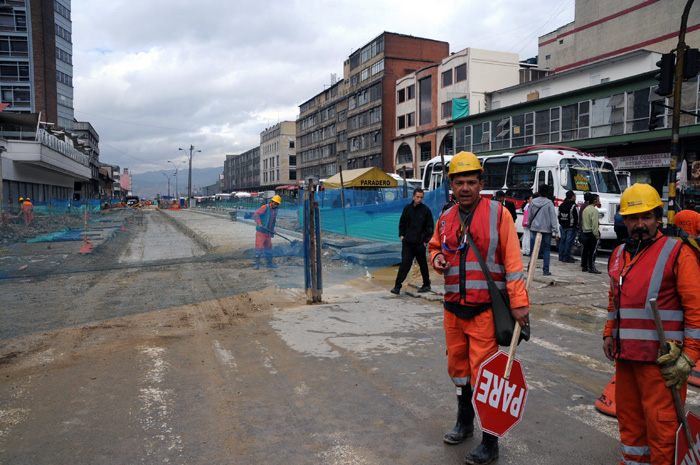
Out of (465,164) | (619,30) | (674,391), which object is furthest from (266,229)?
(619,30)

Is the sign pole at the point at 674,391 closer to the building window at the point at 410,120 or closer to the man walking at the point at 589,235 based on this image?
the man walking at the point at 589,235

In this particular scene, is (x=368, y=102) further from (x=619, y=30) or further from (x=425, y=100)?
(x=619, y=30)

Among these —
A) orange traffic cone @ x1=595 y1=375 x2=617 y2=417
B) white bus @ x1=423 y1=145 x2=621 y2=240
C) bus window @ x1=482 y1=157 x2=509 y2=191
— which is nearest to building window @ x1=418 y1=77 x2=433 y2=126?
bus window @ x1=482 y1=157 x2=509 y2=191

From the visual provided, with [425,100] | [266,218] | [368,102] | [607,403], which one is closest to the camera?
[607,403]

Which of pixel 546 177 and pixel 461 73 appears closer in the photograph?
pixel 546 177

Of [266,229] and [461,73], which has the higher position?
[461,73]

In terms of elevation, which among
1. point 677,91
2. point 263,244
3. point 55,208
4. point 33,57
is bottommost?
point 263,244

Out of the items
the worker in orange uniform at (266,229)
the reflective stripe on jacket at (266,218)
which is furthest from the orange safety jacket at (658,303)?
the reflective stripe on jacket at (266,218)

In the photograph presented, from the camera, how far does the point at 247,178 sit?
13612 centimetres

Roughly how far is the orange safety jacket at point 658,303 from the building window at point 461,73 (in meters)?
40.9

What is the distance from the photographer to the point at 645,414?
2590mm

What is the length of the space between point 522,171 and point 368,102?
4411 centimetres

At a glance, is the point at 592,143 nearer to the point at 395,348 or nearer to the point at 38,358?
the point at 395,348

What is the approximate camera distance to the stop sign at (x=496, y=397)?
295 centimetres
